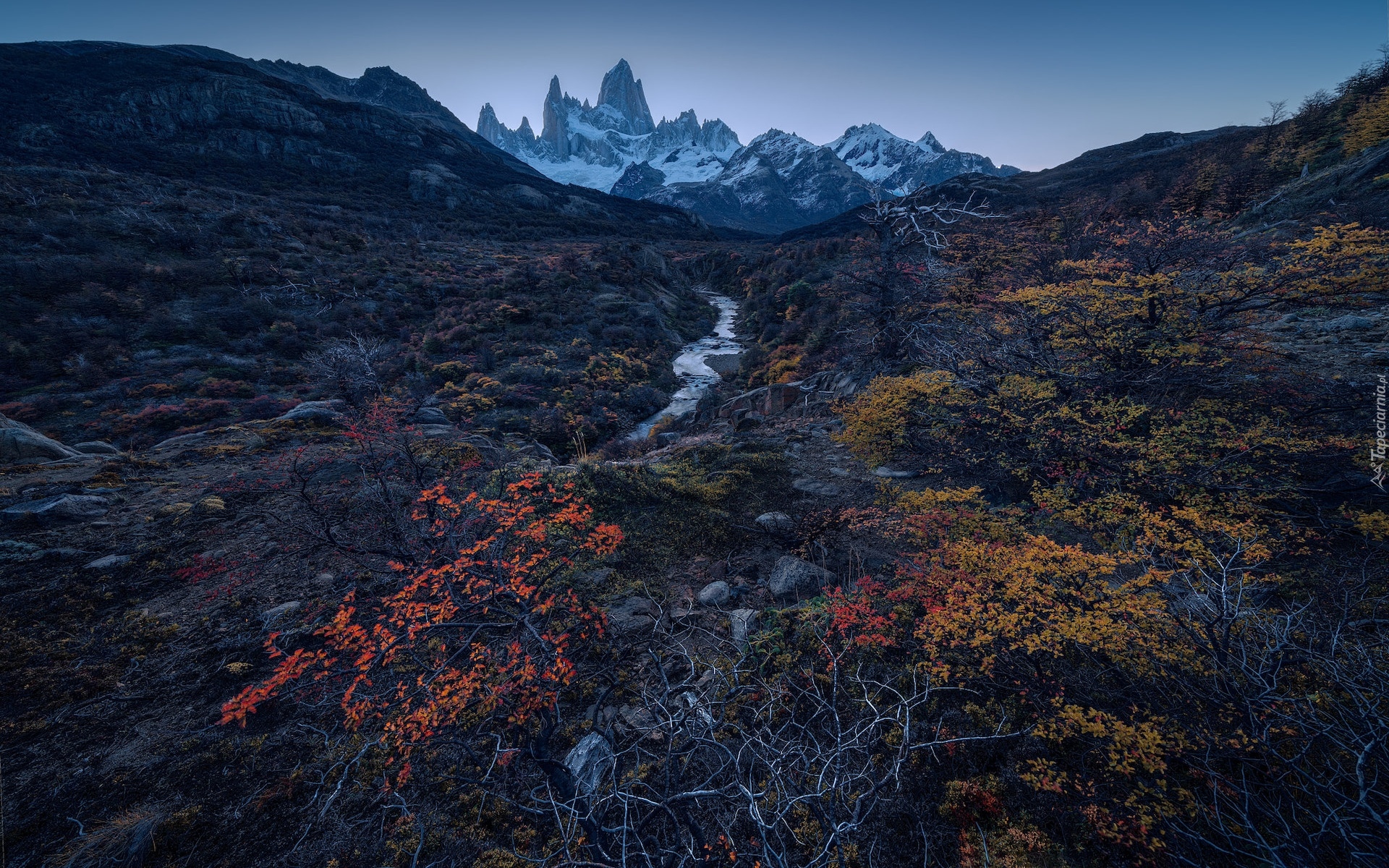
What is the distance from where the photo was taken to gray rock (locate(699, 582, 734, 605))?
705 centimetres

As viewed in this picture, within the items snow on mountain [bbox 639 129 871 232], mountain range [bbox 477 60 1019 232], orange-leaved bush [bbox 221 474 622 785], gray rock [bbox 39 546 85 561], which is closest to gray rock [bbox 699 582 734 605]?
orange-leaved bush [bbox 221 474 622 785]

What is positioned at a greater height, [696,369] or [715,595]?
[696,369]

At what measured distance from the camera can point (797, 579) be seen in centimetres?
712

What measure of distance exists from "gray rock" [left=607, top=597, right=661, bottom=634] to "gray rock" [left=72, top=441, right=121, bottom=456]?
1492 centimetres

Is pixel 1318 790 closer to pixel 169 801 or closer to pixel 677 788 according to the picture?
pixel 677 788

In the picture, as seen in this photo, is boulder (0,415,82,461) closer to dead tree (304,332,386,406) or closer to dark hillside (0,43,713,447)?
dark hillside (0,43,713,447)

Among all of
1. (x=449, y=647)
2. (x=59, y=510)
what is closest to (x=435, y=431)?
(x=59, y=510)

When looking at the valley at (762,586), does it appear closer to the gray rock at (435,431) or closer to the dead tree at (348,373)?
the dead tree at (348,373)

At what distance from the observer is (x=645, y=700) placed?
16.3 ft

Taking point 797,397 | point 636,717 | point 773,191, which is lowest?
point 636,717

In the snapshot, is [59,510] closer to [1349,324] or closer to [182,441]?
[182,441]

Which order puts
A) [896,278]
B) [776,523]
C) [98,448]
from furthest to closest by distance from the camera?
[896,278], [98,448], [776,523]

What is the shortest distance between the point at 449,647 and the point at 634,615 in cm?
274

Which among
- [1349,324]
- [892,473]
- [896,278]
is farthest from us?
[896,278]
